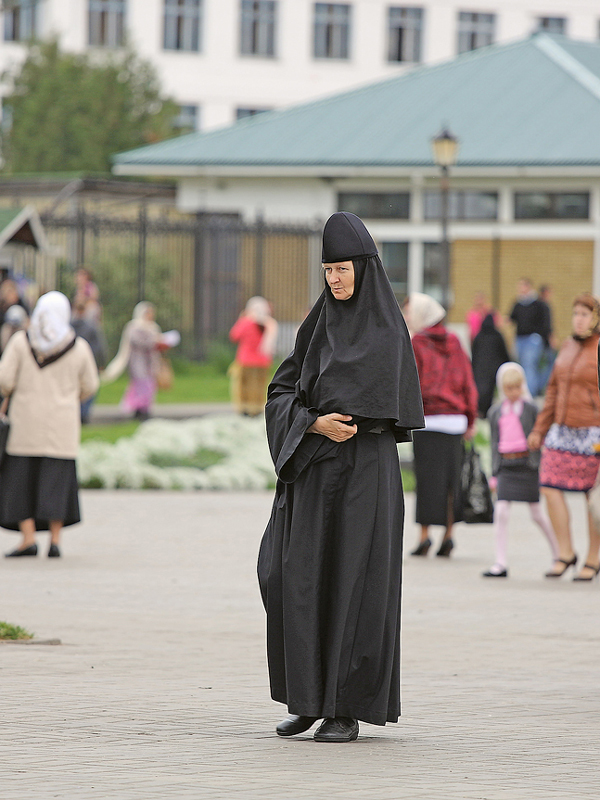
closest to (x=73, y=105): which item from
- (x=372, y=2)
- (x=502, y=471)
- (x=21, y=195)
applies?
(x=21, y=195)

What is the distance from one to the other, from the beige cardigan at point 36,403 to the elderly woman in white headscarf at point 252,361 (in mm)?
11305

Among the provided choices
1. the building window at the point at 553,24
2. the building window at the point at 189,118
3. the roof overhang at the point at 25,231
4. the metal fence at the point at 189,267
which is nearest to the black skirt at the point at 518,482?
the roof overhang at the point at 25,231

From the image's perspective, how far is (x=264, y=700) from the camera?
701cm

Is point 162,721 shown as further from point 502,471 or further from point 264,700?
point 502,471

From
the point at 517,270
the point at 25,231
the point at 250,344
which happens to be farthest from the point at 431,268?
the point at 25,231

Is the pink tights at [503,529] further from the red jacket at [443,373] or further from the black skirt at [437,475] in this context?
the red jacket at [443,373]

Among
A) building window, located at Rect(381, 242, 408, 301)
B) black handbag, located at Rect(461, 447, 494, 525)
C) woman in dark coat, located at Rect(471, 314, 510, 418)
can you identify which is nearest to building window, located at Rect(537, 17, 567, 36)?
building window, located at Rect(381, 242, 408, 301)

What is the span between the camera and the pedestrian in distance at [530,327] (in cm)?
2605

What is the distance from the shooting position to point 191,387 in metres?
28.9

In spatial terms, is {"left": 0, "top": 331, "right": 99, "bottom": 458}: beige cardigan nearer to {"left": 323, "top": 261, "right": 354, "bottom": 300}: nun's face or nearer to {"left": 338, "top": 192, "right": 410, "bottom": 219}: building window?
{"left": 323, "top": 261, "right": 354, "bottom": 300}: nun's face

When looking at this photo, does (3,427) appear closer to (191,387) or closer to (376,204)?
(191,387)

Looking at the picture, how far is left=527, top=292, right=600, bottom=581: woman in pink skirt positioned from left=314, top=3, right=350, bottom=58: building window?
44177 millimetres

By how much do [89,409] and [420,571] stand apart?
37.5 feet

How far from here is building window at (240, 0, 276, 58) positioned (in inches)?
2100
